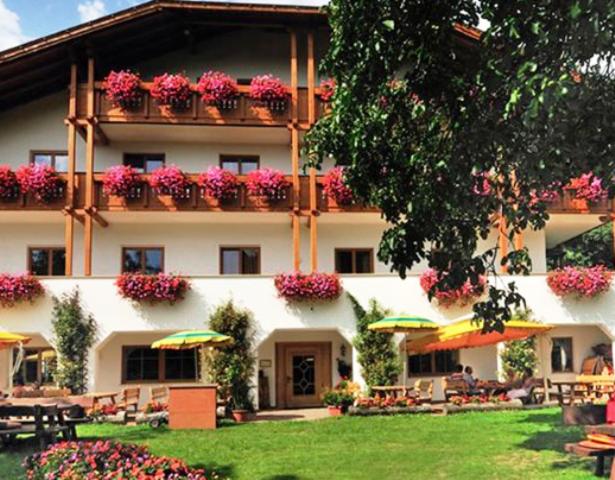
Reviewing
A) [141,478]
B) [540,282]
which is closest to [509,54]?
[141,478]

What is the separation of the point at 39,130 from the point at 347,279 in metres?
10.7

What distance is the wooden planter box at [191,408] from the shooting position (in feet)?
47.9

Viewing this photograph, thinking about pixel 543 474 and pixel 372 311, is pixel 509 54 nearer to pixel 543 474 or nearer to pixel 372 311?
pixel 543 474

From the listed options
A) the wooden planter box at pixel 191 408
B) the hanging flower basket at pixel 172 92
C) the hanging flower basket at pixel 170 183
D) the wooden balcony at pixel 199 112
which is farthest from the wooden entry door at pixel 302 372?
the hanging flower basket at pixel 172 92

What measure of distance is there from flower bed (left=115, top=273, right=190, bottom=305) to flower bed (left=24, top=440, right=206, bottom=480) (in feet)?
35.5

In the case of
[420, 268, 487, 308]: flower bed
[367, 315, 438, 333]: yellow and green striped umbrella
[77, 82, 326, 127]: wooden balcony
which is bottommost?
[367, 315, 438, 333]: yellow and green striped umbrella

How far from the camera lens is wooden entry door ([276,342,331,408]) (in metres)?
21.1

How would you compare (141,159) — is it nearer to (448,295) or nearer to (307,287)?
(307,287)

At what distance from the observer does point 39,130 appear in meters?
22.3

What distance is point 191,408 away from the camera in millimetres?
14648

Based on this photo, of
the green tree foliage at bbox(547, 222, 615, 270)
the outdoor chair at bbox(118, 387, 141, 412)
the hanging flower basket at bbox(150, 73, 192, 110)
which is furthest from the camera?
the green tree foliage at bbox(547, 222, 615, 270)

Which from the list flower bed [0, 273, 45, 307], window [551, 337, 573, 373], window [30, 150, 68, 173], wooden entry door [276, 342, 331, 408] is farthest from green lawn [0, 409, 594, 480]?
window [30, 150, 68, 173]

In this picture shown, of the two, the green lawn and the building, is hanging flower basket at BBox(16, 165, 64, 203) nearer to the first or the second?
the building

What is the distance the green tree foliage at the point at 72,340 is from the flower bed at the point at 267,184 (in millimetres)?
5715
